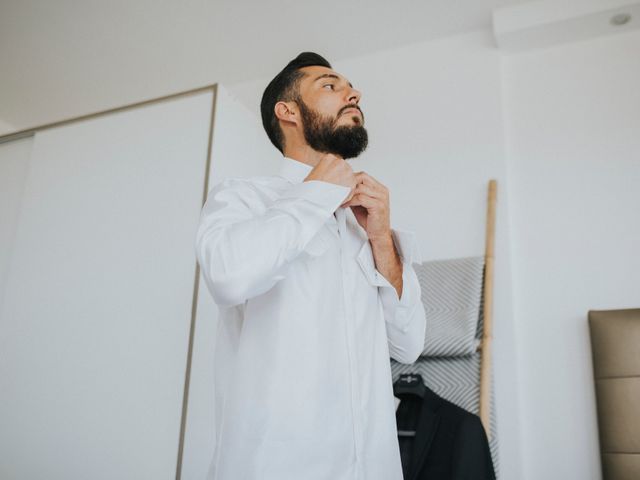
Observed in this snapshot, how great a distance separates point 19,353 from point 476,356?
1.73 metres

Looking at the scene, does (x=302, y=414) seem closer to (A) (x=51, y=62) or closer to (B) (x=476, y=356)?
(B) (x=476, y=356)

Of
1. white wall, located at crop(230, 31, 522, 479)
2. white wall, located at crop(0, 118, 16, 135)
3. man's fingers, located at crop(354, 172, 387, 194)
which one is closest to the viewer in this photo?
man's fingers, located at crop(354, 172, 387, 194)

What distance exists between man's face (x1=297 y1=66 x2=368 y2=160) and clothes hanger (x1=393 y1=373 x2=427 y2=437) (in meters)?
0.83

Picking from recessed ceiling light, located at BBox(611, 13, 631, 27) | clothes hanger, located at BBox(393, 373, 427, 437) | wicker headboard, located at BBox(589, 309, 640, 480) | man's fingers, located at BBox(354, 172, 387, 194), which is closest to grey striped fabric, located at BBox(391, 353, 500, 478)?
clothes hanger, located at BBox(393, 373, 427, 437)

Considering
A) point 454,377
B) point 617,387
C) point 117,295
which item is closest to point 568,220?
point 617,387

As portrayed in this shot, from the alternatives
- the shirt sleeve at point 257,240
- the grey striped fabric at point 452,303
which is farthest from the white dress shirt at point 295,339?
the grey striped fabric at point 452,303

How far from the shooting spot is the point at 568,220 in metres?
2.41

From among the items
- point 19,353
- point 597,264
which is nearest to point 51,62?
point 19,353

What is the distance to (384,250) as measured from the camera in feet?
4.39

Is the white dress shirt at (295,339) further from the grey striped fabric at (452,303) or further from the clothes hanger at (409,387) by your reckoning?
the grey striped fabric at (452,303)

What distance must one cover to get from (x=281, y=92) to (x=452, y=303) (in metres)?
1.08

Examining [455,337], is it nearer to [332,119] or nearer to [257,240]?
[332,119]

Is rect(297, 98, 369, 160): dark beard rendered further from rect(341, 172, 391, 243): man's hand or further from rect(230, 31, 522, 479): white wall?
rect(230, 31, 522, 479): white wall

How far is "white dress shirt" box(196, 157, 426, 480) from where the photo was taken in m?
1.02
